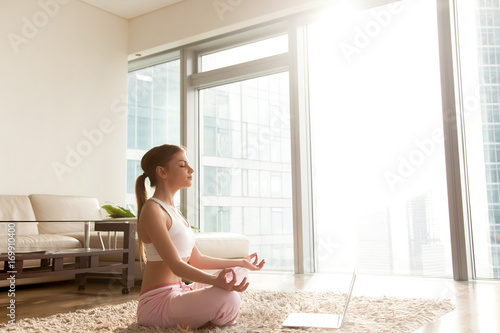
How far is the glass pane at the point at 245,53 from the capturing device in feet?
15.9

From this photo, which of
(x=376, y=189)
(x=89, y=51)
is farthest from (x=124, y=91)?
(x=376, y=189)

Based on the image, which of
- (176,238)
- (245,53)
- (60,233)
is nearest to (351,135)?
(245,53)

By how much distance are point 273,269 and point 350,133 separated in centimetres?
148

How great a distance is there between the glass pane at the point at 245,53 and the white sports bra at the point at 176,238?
3.18 m

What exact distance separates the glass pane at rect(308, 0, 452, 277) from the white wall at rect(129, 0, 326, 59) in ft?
1.40

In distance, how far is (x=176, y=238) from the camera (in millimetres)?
1956

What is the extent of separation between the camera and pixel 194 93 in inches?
213

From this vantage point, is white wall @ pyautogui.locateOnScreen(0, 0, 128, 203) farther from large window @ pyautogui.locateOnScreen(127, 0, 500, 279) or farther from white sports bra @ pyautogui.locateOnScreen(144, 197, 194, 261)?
white sports bra @ pyautogui.locateOnScreen(144, 197, 194, 261)

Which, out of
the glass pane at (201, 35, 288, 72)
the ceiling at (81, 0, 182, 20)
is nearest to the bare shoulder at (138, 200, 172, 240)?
the glass pane at (201, 35, 288, 72)

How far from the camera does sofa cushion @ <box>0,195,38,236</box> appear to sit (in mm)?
3844

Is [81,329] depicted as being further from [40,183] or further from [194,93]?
[194,93]

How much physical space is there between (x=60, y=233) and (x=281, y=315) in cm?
252

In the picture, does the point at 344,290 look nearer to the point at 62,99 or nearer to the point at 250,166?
the point at 250,166

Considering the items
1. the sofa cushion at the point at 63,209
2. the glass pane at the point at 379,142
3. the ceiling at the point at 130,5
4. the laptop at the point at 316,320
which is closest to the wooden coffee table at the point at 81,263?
the sofa cushion at the point at 63,209
